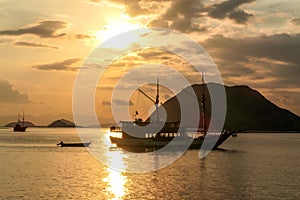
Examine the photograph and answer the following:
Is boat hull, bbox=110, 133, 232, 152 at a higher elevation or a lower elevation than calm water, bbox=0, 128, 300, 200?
higher

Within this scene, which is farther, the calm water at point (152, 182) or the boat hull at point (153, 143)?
the boat hull at point (153, 143)

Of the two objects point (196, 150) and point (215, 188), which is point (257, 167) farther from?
point (196, 150)

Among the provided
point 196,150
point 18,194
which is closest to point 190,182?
point 18,194

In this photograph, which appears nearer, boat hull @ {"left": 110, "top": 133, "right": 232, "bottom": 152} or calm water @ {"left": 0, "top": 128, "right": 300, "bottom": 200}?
calm water @ {"left": 0, "top": 128, "right": 300, "bottom": 200}

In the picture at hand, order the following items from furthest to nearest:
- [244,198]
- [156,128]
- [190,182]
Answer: [156,128] < [190,182] < [244,198]

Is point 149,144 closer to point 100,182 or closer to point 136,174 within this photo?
point 136,174

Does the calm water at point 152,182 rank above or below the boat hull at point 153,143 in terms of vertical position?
below

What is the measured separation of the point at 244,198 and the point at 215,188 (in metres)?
8.06

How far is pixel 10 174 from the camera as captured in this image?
8131 centimetres

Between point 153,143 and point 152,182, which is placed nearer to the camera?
point 152,182

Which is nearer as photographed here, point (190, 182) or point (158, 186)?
point (158, 186)

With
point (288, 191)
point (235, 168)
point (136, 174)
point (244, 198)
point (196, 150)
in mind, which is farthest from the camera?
point (196, 150)

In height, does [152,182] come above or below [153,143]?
below

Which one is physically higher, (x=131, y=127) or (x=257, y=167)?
(x=131, y=127)
